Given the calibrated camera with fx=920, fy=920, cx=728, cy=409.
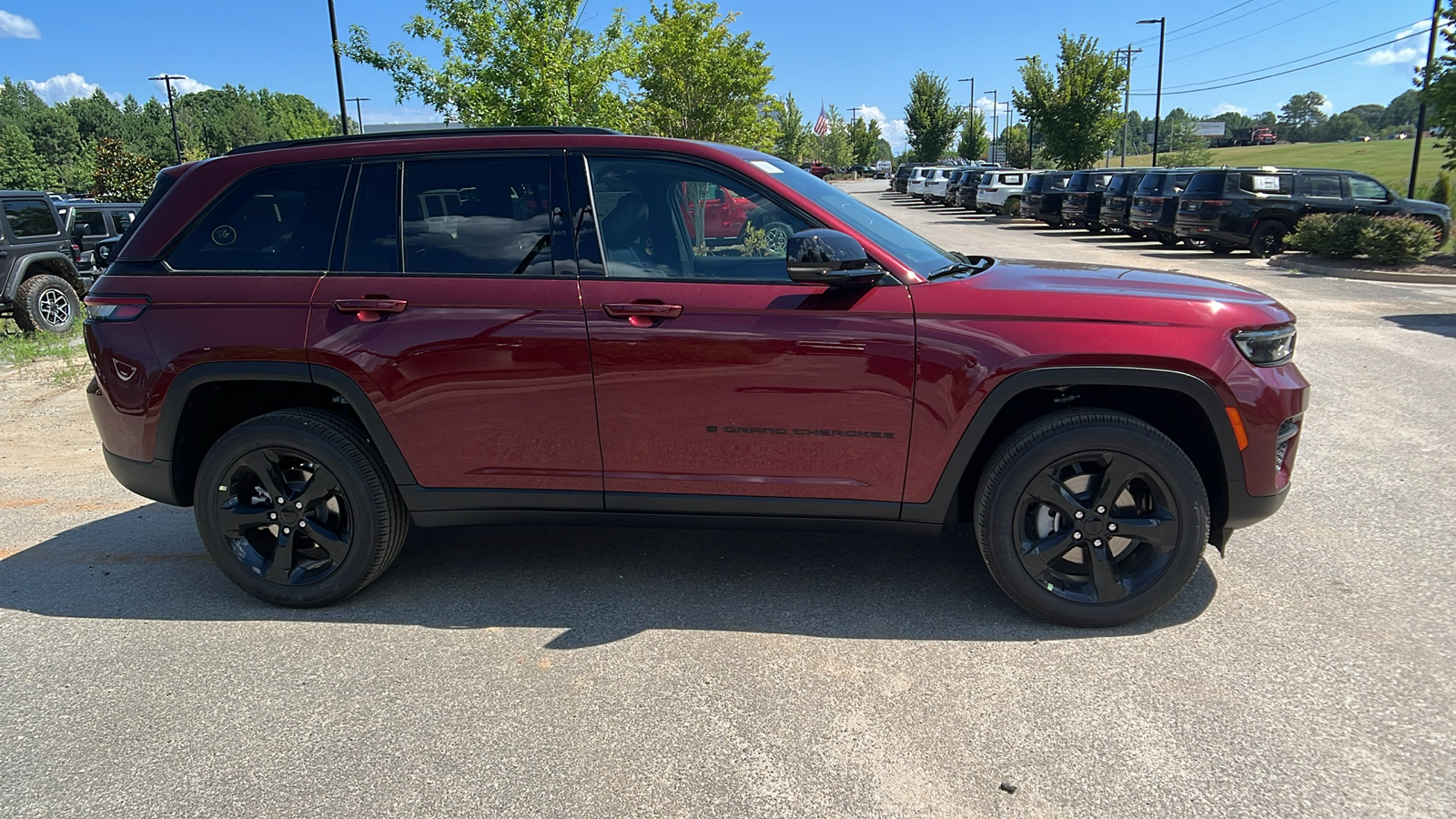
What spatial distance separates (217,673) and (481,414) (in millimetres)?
1312

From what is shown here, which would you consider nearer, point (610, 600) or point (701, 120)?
point (610, 600)

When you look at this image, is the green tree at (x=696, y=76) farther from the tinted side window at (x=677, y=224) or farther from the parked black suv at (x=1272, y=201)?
the tinted side window at (x=677, y=224)

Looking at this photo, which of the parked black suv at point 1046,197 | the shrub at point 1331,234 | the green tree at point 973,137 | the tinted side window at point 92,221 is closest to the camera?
the tinted side window at point 92,221

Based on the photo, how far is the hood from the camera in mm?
3266

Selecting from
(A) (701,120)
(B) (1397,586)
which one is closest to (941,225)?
(A) (701,120)

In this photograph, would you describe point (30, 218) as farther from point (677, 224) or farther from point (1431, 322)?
point (1431, 322)

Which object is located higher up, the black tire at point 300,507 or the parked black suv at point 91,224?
the parked black suv at point 91,224

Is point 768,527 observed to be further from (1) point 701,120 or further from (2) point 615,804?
(1) point 701,120

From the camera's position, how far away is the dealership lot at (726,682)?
262cm

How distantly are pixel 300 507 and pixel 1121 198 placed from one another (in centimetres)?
2339

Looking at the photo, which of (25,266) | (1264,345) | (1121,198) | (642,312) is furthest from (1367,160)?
(642,312)

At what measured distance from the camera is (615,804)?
256cm

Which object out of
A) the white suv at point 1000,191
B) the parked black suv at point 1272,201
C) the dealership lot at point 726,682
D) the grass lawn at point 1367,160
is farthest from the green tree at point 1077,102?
the dealership lot at point 726,682

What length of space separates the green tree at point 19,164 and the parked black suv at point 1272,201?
7518 centimetres
